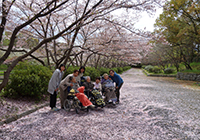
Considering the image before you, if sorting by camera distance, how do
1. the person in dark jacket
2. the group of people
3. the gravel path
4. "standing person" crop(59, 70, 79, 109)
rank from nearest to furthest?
1. the gravel path
2. the group of people
3. "standing person" crop(59, 70, 79, 109)
4. the person in dark jacket

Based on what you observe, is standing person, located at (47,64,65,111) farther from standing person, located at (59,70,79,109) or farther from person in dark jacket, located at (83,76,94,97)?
person in dark jacket, located at (83,76,94,97)

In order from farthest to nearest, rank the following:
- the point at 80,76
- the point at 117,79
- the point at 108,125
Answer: the point at 117,79, the point at 80,76, the point at 108,125

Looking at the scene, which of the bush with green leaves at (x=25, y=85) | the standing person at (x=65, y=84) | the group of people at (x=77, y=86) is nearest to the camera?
the group of people at (x=77, y=86)

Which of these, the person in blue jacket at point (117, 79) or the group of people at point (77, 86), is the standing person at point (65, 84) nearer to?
the group of people at point (77, 86)

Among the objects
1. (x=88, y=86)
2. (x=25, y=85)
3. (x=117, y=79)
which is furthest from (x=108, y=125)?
(x=25, y=85)

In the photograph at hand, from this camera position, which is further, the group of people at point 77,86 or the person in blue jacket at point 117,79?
the person in blue jacket at point 117,79

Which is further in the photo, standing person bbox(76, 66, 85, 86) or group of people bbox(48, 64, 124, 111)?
standing person bbox(76, 66, 85, 86)

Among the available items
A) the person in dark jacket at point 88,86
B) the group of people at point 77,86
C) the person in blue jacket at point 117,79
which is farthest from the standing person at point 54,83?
the person in blue jacket at point 117,79

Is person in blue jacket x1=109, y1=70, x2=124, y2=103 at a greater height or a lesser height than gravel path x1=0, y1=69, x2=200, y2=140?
greater

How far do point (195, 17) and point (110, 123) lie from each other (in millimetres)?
15602

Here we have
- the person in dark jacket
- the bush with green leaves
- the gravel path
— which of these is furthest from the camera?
the bush with green leaves

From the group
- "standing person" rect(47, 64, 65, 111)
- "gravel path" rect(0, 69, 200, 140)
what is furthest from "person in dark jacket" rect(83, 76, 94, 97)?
"standing person" rect(47, 64, 65, 111)

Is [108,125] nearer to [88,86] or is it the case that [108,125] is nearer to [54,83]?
[88,86]

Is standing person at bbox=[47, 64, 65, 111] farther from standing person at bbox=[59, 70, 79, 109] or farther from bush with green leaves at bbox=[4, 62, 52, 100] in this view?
bush with green leaves at bbox=[4, 62, 52, 100]
